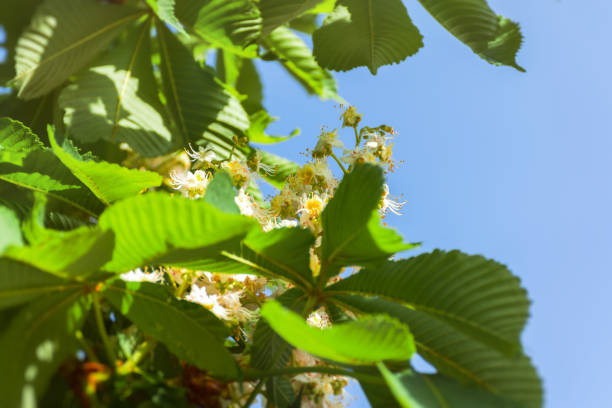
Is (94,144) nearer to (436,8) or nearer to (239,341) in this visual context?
(239,341)

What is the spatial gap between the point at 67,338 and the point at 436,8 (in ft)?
4.07

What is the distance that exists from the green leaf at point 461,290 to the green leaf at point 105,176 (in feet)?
1.31

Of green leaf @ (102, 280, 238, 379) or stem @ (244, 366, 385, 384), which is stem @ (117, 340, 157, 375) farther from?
stem @ (244, 366, 385, 384)

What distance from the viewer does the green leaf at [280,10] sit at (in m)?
1.31

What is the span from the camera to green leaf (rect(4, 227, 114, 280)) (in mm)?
511

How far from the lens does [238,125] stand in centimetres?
154

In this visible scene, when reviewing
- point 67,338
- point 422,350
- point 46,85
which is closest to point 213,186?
point 67,338

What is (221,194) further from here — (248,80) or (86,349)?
(248,80)

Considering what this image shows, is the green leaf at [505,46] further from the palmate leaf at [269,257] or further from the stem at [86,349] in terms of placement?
the stem at [86,349]

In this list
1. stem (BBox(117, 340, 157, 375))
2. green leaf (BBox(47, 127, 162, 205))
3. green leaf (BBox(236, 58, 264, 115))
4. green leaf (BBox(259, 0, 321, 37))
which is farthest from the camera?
green leaf (BBox(236, 58, 264, 115))

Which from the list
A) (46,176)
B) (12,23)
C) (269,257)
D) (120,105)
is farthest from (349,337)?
(12,23)

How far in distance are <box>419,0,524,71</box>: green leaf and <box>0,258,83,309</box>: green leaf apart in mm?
1131

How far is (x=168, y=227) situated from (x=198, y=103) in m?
1.08

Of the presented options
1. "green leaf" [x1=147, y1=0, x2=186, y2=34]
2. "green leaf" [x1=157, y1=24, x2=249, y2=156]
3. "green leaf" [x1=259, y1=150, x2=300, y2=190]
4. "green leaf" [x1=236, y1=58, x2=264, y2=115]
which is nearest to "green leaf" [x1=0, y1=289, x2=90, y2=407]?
"green leaf" [x1=147, y1=0, x2=186, y2=34]
